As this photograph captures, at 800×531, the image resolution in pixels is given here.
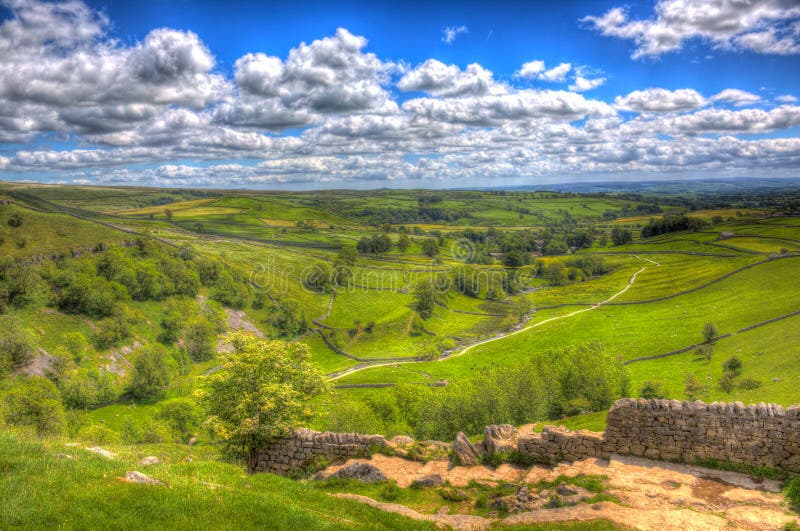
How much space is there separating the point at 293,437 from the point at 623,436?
18809 mm

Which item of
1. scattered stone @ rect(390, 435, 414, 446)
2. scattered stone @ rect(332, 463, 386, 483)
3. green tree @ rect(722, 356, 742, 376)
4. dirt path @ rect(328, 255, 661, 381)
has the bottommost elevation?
dirt path @ rect(328, 255, 661, 381)

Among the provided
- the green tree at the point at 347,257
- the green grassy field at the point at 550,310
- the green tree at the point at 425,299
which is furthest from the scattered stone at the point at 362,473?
the green tree at the point at 347,257

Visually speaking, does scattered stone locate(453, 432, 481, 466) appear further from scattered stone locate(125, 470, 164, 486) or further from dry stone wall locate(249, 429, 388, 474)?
scattered stone locate(125, 470, 164, 486)

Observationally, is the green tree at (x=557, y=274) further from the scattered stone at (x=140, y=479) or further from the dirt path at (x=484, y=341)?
the scattered stone at (x=140, y=479)

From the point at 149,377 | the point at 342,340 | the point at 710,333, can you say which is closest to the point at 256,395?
the point at 149,377

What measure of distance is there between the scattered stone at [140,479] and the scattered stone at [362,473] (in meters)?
9.19

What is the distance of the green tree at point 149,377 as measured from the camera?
282 ft

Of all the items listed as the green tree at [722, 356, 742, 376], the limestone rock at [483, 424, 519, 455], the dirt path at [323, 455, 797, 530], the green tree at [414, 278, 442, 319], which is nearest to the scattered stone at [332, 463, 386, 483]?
the dirt path at [323, 455, 797, 530]

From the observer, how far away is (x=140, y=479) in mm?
14836

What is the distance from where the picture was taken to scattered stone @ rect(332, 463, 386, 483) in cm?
2094

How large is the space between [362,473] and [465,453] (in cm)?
586

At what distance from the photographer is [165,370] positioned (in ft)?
302

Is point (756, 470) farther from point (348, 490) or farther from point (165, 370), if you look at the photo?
point (165, 370)

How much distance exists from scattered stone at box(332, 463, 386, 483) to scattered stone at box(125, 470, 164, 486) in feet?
30.2
